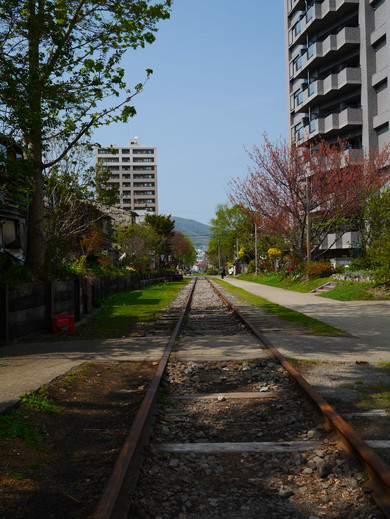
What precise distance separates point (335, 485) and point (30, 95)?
957 centimetres

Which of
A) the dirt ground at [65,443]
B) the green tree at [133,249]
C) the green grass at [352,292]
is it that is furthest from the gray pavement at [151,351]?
the green tree at [133,249]

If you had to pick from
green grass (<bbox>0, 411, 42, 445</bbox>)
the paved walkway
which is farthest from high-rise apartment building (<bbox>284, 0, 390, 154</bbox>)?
green grass (<bbox>0, 411, 42, 445</bbox>)

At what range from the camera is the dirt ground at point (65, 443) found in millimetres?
3012

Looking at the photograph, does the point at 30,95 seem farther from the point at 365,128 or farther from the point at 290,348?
the point at 365,128

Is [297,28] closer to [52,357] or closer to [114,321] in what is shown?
[114,321]

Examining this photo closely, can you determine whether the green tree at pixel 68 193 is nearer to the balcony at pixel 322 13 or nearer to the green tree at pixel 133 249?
the green tree at pixel 133 249

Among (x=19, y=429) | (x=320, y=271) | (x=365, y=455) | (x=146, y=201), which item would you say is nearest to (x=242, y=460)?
(x=365, y=455)

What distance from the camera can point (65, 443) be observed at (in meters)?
4.17

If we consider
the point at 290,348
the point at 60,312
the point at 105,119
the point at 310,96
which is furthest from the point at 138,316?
the point at 310,96

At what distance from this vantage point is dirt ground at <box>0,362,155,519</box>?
3012 mm

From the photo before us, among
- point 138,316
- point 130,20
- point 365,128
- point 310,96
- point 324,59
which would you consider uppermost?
point 324,59

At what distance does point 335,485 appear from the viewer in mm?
3234

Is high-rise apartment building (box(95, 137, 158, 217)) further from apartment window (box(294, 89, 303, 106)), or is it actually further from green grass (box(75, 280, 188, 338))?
green grass (box(75, 280, 188, 338))

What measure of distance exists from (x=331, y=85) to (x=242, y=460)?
39362 mm
